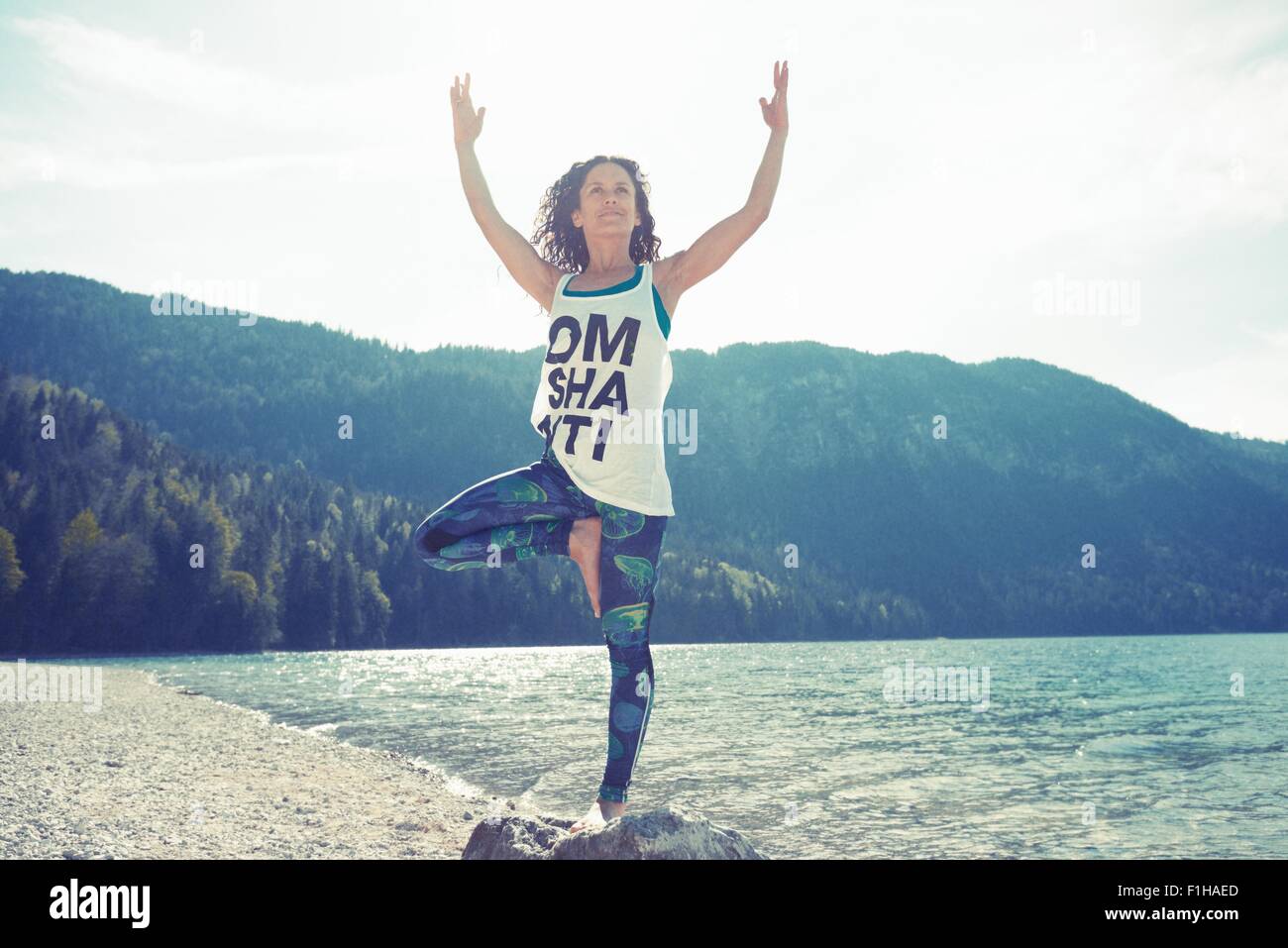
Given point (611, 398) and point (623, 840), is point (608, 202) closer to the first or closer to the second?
point (611, 398)

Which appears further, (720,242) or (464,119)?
(464,119)

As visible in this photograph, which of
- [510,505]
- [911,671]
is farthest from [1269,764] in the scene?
[911,671]

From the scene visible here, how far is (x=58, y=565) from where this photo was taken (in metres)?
74.6

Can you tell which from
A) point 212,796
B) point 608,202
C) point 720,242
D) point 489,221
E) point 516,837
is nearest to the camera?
point 720,242

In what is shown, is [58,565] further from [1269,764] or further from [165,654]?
[1269,764]

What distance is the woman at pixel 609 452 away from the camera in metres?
4.61

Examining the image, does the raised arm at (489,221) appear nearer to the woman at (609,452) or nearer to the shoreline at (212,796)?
the woman at (609,452)

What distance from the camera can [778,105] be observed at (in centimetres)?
519

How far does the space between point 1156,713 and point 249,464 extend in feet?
374

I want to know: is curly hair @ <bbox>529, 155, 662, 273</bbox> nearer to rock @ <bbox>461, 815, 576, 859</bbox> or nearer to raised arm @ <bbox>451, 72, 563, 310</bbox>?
raised arm @ <bbox>451, 72, 563, 310</bbox>

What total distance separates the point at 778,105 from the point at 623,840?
12.8 ft

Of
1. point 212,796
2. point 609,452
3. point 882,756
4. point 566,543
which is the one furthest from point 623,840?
point 882,756

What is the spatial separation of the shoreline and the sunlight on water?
1636 mm

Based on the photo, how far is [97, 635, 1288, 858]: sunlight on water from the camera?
12766 millimetres
